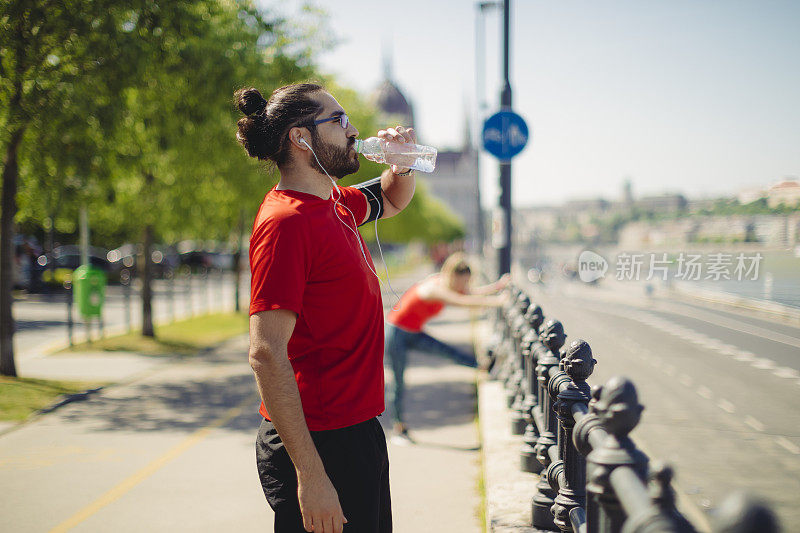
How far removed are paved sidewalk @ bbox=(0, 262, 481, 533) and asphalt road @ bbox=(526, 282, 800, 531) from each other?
1508 mm

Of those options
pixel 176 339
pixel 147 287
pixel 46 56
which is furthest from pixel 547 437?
pixel 147 287

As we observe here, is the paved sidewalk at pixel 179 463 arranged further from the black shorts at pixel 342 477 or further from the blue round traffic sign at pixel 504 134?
the blue round traffic sign at pixel 504 134

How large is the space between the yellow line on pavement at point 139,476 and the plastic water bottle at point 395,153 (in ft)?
10.8

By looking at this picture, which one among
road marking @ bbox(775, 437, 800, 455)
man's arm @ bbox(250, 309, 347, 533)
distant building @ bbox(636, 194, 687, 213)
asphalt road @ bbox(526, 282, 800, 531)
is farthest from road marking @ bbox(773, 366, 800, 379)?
man's arm @ bbox(250, 309, 347, 533)

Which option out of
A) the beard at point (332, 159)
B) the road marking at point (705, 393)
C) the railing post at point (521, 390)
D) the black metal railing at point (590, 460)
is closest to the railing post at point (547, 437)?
the black metal railing at point (590, 460)

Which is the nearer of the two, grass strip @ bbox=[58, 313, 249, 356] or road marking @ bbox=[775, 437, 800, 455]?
road marking @ bbox=[775, 437, 800, 455]

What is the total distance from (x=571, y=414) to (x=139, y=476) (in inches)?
150

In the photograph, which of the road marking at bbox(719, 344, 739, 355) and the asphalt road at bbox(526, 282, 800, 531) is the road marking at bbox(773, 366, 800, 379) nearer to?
the asphalt road at bbox(526, 282, 800, 531)

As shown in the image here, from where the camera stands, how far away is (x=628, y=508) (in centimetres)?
160

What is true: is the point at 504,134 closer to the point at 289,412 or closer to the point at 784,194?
the point at 784,194

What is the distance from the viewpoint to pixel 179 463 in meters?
5.82

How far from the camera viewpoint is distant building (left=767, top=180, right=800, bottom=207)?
→ 107 inches

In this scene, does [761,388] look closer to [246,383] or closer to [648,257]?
[648,257]

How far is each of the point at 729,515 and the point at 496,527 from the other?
2.87m
